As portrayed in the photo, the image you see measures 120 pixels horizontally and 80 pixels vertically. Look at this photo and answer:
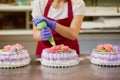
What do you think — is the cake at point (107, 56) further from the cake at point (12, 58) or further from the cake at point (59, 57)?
the cake at point (12, 58)

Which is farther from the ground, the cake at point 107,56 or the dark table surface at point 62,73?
the cake at point 107,56

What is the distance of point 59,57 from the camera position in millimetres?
1095

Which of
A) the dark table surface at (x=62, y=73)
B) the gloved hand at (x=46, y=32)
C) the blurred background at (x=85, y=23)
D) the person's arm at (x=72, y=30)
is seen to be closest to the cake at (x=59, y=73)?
the dark table surface at (x=62, y=73)

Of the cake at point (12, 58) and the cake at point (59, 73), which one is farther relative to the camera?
the cake at point (12, 58)

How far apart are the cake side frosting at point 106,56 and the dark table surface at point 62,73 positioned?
0.09 ft

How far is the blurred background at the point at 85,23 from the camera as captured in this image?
1.99m

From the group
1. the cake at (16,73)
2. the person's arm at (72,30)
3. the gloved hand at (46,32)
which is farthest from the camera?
the person's arm at (72,30)

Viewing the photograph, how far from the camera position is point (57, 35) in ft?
5.06

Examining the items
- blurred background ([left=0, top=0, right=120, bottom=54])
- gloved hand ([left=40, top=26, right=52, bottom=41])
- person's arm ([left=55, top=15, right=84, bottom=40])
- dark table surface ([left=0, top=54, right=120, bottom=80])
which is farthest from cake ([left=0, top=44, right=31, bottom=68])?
blurred background ([left=0, top=0, right=120, bottom=54])

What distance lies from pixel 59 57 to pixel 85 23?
0.95 meters

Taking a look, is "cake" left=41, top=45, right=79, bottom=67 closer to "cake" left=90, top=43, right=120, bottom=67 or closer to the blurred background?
"cake" left=90, top=43, right=120, bottom=67

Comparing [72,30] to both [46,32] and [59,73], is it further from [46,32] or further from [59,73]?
[59,73]

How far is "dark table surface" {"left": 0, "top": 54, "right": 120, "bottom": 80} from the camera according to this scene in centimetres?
95

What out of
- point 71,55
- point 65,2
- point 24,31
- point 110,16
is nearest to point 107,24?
point 110,16
